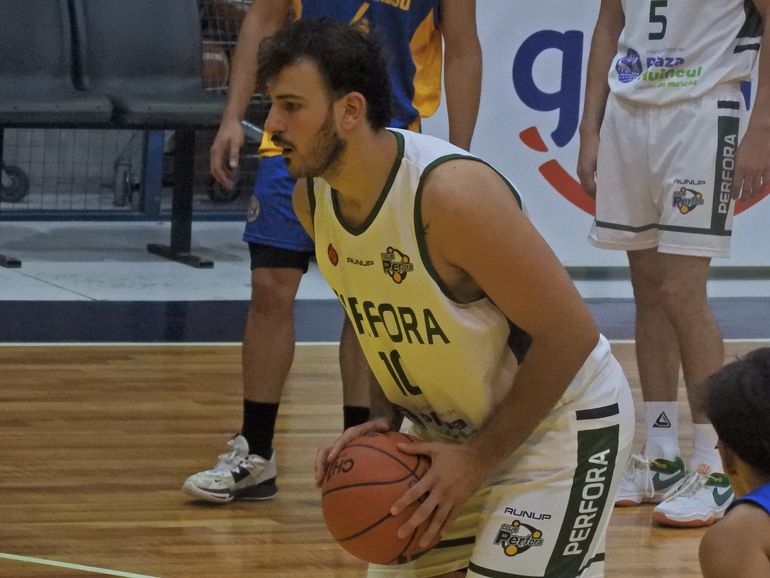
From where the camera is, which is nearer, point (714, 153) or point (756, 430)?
point (756, 430)

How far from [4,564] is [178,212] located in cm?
443

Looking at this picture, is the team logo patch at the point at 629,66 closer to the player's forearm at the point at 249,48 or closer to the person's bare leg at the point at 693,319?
the person's bare leg at the point at 693,319

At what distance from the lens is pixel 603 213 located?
4086 millimetres

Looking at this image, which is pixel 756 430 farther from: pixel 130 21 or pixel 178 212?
pixel 130 21

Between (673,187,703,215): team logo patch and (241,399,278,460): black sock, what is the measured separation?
1243 millimetres

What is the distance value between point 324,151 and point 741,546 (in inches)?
37.6

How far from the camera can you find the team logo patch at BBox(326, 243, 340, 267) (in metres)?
2.54

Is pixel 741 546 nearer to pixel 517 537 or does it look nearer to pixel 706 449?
pixel 517 537

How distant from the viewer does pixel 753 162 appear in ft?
12.3

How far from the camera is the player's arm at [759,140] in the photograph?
3.73 metres

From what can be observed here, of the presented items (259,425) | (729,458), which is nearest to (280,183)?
(259,425)

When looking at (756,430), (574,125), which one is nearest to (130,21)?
(574,125)

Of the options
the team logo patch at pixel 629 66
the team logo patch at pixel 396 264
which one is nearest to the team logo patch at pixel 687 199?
the team logo patch at pixel 629 66

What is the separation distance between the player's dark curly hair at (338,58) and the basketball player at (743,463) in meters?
0.77
